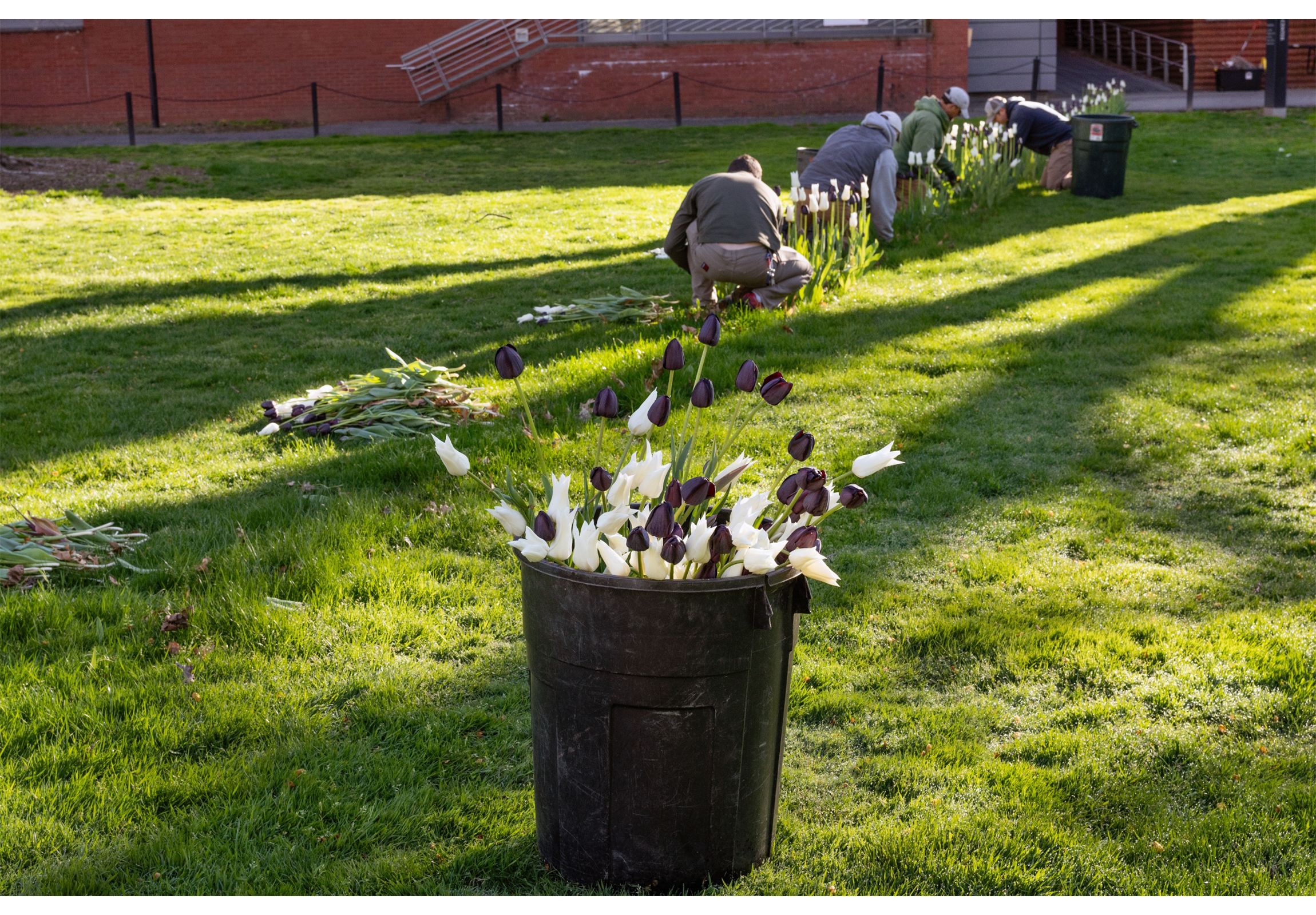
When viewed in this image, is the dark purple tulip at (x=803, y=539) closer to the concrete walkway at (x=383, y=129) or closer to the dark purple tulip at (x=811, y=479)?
the dark purple tulip at (x=811, y=479)

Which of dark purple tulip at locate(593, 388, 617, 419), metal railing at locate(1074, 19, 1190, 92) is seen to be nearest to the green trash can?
dark purple tulip at locate(593, 388, 617, 419)

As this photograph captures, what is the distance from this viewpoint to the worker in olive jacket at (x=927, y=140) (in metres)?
11.0

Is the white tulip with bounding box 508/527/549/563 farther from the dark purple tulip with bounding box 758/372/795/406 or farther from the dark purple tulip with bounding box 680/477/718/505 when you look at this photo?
the dark purple tulip with bounding box 758/372/795/406

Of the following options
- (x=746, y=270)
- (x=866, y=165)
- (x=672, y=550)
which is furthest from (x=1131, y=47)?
(x=672, y=550)

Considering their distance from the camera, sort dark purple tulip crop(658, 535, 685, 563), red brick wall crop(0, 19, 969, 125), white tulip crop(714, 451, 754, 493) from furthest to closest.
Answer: red brick wall crop(0, 19, 969, 125)
white tulip crop(714, 451, 754, 493)
dark purple tulip crop(658, 535, 685, 563)

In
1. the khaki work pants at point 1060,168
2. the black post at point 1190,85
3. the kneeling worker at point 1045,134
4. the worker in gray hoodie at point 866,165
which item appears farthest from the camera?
the black post at point 1190,85

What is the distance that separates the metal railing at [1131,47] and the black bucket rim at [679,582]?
30.6 metres

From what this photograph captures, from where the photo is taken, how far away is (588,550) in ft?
7.02

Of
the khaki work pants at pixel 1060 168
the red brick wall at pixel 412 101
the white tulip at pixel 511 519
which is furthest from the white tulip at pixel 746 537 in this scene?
the red brick wall at pixel 412 101

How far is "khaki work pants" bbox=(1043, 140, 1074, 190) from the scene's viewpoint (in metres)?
13.7

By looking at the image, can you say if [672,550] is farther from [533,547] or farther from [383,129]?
[383,129]

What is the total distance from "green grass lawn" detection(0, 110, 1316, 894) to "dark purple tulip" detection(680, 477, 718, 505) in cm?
93

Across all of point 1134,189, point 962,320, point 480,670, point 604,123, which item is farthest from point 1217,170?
point 480,670

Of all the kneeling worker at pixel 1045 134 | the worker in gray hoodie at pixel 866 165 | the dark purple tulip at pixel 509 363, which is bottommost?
the dark purple tulip at pixel 509 363
